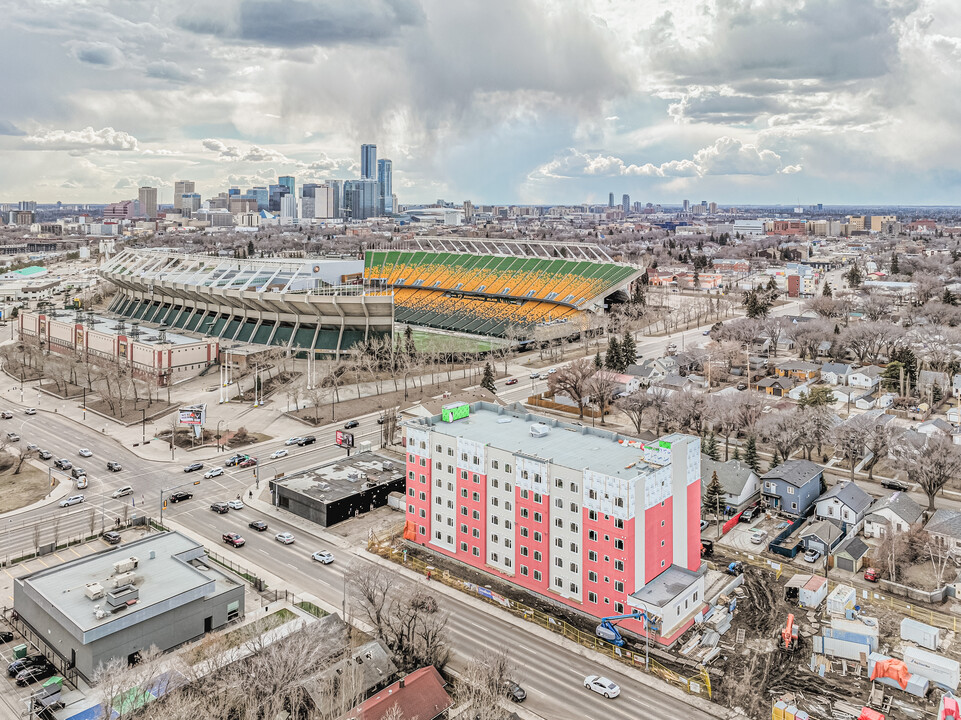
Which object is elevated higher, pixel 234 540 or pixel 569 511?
pixel 569 511

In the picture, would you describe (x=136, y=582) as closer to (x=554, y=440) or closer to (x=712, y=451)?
(x=554, y=440)

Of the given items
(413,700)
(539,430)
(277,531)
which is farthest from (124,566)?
(539,430)

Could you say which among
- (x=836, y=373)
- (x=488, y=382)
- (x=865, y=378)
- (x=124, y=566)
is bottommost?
(x=124, y=566)

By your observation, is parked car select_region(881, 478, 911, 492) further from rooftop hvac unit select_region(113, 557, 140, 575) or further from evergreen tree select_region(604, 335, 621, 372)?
rooftop hvac unit select_region(113, 557, 140, 575)

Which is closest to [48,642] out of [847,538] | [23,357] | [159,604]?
[159,604]

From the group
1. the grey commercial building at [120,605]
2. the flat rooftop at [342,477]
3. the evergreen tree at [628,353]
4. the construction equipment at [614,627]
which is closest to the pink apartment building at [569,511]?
the construction equipment at [614,627]

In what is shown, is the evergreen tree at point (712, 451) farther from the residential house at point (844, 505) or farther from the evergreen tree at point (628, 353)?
the evergreen tree at point (628, 353)
